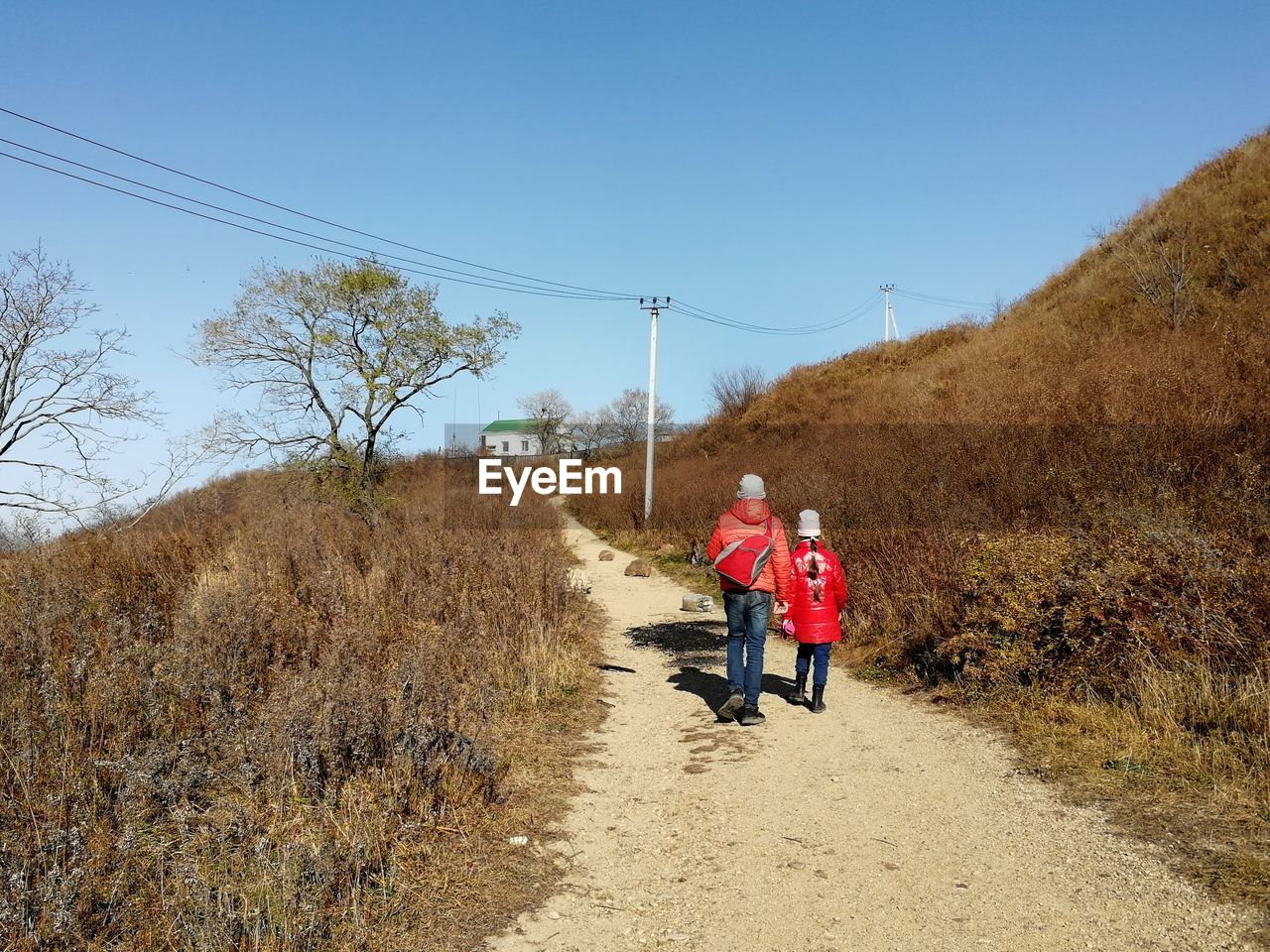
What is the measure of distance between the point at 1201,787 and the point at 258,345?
25.3 meters

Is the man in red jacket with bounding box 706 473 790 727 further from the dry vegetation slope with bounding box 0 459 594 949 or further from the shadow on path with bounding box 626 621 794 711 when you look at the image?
the dry vegetation slope with bounding box 0 459 594 949

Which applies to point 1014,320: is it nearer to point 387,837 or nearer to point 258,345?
point 258,345

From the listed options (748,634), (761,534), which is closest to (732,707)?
(748,634)

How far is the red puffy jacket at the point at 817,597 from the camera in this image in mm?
7051

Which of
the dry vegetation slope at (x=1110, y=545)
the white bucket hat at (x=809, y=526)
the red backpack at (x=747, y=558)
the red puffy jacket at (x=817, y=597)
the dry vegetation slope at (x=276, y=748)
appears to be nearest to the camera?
the dry vegetation slope at (x=276, y=748)

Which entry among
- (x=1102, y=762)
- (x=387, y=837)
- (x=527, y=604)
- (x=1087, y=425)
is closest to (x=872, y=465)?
(x=1087, y=425)

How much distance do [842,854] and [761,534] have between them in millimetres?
2940

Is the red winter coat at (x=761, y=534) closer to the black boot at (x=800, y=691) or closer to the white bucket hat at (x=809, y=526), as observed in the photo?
the white bucket hat at (x=809, y=526)

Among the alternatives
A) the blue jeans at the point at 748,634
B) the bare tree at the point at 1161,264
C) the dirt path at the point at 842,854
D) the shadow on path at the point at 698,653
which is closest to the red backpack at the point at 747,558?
the blue jeans at the point at 748,634

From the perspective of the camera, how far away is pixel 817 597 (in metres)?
7.10

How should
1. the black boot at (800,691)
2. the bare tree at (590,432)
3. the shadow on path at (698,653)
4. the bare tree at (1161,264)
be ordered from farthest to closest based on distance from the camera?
the bare tree at (590,432)
the bare tree at (1161,264)
the shadow on path at (698,653)
the black boot at (800,691)

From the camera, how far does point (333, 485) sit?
77.3 feet

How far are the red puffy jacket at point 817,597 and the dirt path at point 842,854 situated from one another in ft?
2.53

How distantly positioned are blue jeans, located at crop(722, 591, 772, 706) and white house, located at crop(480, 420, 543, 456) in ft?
237
